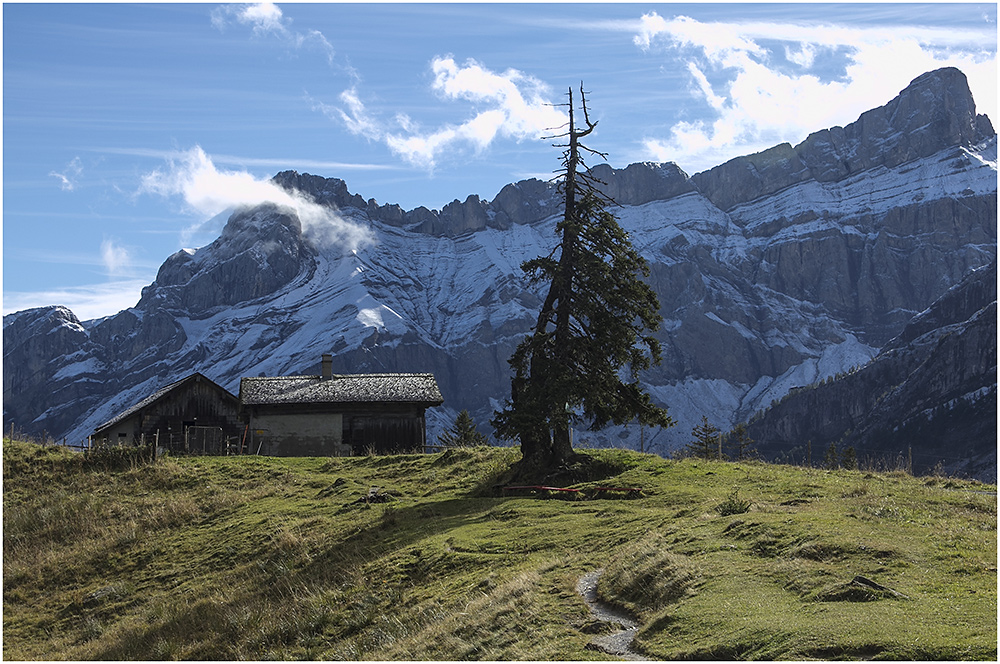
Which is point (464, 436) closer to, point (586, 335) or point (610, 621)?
point (586, 335)

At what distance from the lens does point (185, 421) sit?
174ft

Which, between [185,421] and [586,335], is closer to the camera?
[586,335]

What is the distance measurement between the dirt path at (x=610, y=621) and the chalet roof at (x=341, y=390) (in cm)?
3571

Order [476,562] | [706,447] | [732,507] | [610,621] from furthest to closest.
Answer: [706,447] < [732,507] < [476,562] < [610,621]

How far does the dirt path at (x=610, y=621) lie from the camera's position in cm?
1349

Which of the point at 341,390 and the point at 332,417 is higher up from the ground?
the point at 341,390

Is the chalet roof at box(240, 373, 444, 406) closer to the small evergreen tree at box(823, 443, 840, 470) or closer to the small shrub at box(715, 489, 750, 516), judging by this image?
the small evergreen tree at box(823, 443, 840, 470)

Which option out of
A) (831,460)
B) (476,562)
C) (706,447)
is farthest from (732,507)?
(706,447)

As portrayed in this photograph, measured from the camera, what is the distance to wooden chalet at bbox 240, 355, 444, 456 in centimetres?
5125

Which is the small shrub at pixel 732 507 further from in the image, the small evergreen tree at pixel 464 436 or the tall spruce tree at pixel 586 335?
the small evergreen tree at pixel 464 436

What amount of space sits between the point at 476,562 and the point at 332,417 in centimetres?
3317

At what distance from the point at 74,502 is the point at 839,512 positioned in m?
24.7

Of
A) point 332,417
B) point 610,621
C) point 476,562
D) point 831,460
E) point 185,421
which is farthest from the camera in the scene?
point 831,460

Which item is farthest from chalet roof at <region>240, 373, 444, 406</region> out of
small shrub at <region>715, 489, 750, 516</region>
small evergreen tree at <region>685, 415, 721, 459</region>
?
small shrub at <region>715, 489, 750, 516</region>
